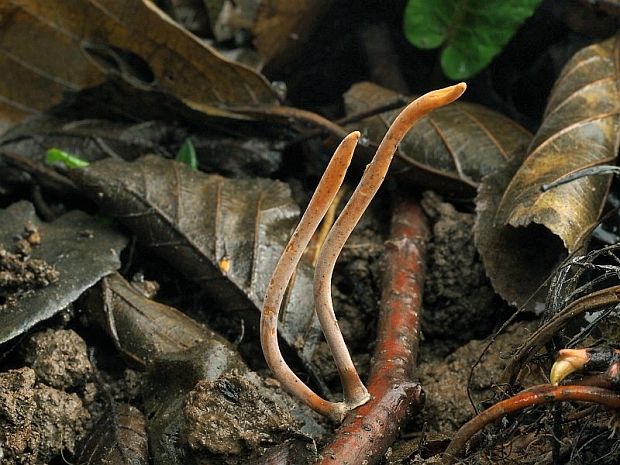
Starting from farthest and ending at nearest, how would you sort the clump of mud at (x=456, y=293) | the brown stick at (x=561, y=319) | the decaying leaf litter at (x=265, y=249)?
the clump of mud at (x=456, y=293)
the decaying leaf litter at (x=265, y=249)
the brown stick at (x=561, y=319)

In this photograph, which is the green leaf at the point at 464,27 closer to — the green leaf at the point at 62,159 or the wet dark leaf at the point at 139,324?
the green leaf at the point at 62,159

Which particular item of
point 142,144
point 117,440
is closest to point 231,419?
point 117,440

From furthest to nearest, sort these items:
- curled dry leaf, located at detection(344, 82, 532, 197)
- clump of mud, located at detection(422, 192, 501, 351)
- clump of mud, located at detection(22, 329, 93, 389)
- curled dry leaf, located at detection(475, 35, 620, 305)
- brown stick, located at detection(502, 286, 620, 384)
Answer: curled dry leaf, located at detection(344, 82, 532, 197) < clump of mud, located at detection(422, 192, 501, 351) < curled dry leaf, located at detection(475, 35, 620, 305) < clump of mud, located at detection(22, 329, 93, 389) < brown stick, located at detection(502, 286, 620, 384)

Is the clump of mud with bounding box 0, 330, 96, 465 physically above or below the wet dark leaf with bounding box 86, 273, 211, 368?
below

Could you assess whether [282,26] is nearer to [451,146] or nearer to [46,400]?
[451,146]

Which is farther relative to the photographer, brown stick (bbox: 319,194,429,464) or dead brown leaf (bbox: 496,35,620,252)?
dead brown leaf (bbox: 496,35,620,252)

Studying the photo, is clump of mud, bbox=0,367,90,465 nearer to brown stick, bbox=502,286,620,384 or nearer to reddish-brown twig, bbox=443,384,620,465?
reddish-brown twig, bbox=443,384,620,465

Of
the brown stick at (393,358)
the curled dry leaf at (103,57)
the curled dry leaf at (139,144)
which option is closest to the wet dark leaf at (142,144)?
the curled dry leaf at (139,144)

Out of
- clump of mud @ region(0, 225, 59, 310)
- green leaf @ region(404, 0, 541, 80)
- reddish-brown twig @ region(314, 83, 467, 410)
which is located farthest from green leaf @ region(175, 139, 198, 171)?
reddish-brown twig @ region(314, 83, 467, 410)
